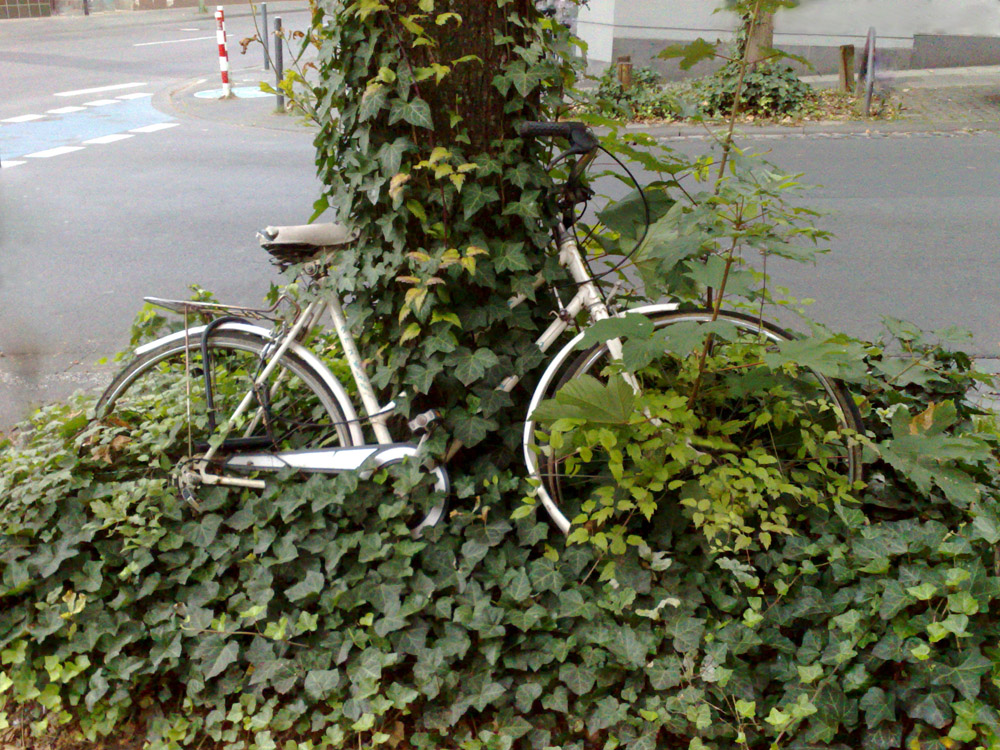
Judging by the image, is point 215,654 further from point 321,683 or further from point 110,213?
point 110,213

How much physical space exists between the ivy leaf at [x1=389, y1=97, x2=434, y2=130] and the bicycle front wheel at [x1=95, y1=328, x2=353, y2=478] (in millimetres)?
933

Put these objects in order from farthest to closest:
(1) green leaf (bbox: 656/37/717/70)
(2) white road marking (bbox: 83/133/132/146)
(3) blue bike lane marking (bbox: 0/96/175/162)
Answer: (2) white road marking (bbox: 83/133/132/146) < (3) blue bike lane marking (bbox: 0/96/175/162) < (1) green leaf (bbox: 656/37/717/70)

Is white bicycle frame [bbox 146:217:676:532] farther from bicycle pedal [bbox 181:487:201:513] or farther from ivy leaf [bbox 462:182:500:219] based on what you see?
ivy leaf [bbox 462:182:500:219]

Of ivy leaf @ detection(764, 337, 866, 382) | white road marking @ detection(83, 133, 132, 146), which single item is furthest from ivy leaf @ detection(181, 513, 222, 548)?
white road marking @ detection(83, 133, 132, 146)

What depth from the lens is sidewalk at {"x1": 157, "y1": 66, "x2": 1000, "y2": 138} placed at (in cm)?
1226

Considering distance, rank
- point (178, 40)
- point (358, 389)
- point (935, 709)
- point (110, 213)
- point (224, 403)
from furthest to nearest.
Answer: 1. point (178, 40)
2. point (110, 213)
3. point (224, 403)
4. point (358, 389)
5. point (935, 709)

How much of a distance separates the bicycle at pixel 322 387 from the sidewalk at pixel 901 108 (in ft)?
26.5

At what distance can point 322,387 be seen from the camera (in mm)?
3191

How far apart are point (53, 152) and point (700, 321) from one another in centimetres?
1102

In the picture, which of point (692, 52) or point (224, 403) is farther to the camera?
point (224, 403)

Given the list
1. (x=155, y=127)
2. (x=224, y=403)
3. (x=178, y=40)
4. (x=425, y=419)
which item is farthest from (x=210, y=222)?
(x=178, y=40)

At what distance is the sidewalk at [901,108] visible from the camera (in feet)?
40.2

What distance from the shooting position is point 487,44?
2900 millimetres

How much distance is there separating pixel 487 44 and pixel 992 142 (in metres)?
10.5
